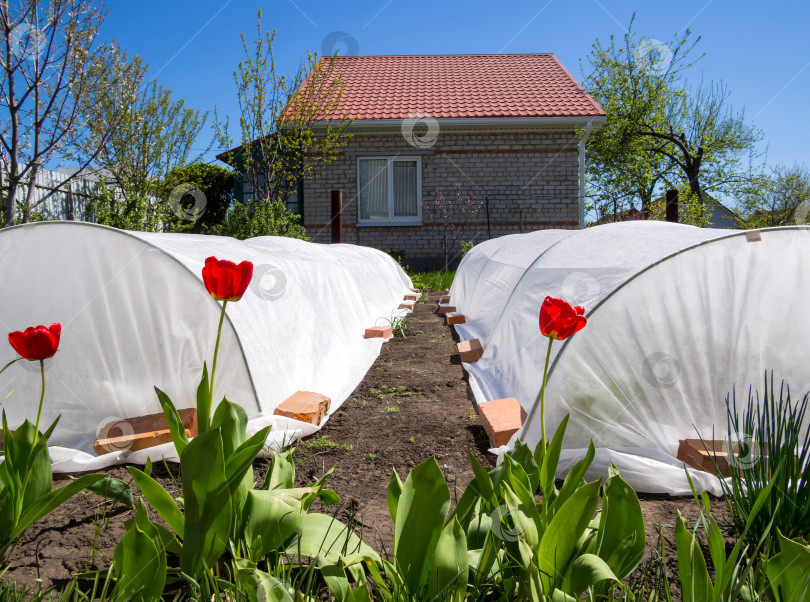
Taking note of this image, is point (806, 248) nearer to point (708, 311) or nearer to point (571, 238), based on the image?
point (708, 311)

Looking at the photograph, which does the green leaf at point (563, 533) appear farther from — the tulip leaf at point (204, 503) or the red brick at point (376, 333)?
the red brick at point (376, 333)

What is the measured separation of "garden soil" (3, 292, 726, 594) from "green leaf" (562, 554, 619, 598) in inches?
14.2

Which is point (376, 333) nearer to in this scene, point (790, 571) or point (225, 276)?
point (225, 276)

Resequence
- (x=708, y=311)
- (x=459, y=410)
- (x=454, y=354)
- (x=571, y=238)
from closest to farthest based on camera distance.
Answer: (x=708, y=311)
(x=459, y=410)
(x=571, y=238)
(x=454, y=354)

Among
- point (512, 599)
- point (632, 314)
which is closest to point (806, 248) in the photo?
point (632, 314)

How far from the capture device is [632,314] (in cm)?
260

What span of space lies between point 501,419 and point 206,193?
580 inches

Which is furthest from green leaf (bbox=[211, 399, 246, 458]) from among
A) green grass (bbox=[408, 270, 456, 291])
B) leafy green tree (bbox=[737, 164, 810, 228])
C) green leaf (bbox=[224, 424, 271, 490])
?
leafy green tree (bbox=[737, 164, 810, 228])

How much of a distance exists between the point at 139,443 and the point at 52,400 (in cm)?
64

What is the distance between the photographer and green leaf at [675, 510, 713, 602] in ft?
4.10

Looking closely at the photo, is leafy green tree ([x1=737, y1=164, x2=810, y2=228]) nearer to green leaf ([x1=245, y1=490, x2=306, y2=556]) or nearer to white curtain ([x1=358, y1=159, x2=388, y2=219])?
white curtain ([x1=358, y1=159, x2=388, y2=219])

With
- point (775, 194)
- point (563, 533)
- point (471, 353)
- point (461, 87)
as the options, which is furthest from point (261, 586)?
point (775, 194)

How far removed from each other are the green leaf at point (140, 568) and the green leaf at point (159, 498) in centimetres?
14

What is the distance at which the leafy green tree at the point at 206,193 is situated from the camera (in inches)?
579
